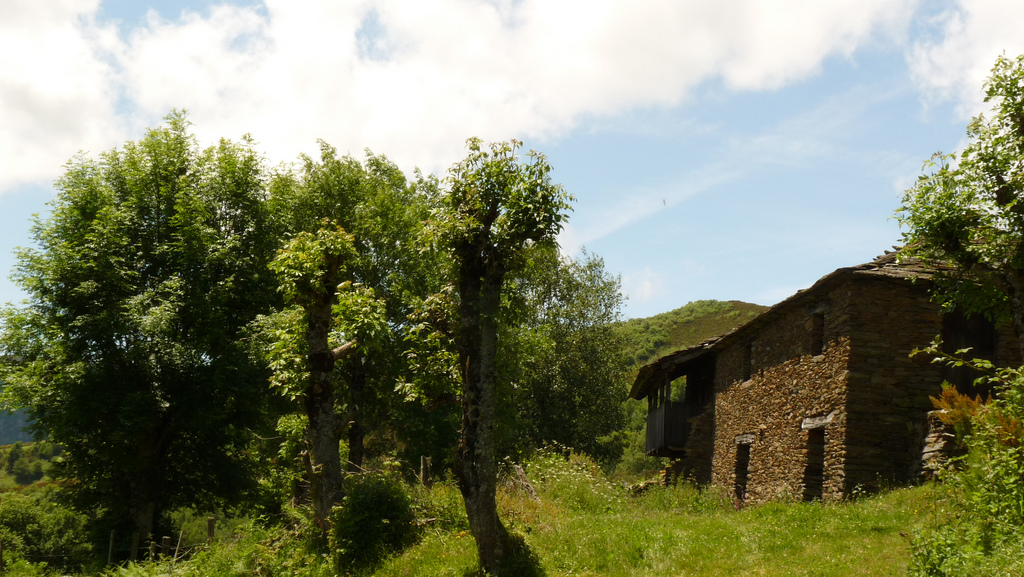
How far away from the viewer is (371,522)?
41.0 feet

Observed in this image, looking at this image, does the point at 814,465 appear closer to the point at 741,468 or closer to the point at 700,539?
the point at 741,468

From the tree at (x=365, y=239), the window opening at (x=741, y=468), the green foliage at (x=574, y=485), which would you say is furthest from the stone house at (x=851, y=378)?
the tree at (x=365, y=239)

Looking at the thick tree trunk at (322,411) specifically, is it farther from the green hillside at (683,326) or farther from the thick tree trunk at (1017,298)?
the green hillside at (683,326)

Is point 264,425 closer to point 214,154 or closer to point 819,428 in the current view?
point 214,154

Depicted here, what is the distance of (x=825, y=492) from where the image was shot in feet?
46.8

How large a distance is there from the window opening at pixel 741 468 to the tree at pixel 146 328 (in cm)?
1420

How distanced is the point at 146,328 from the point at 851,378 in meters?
17.0

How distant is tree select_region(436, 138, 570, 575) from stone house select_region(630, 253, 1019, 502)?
282 inches

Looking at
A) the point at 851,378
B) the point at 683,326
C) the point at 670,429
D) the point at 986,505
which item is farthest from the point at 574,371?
the point at 683,326

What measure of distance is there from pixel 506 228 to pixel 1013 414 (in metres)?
7.52

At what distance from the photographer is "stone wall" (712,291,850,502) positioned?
14320 mm

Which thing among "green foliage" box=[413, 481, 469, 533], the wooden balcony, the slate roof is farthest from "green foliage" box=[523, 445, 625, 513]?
the wooden balcony

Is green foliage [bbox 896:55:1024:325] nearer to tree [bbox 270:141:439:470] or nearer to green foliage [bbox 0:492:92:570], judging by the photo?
tree [bbox 270:141:439:470]

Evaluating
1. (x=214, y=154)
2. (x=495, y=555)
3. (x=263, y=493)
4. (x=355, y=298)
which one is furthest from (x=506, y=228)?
(x=263, y=493)
